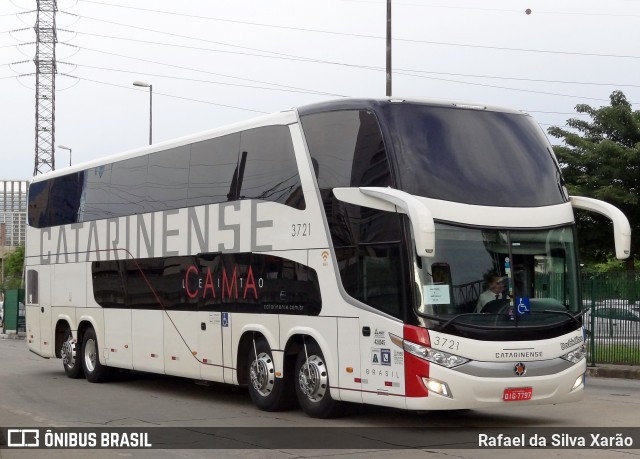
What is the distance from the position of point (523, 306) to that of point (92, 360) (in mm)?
10945

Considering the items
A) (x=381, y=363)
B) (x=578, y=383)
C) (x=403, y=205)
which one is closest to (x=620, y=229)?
(x=578, y=383)

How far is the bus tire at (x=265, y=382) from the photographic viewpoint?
15.1m

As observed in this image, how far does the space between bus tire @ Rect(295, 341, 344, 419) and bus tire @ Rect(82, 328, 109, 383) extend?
7.35m

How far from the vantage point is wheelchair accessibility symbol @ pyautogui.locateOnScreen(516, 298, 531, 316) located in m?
13.0

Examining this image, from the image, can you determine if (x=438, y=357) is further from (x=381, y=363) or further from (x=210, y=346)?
(x=210, y=346)

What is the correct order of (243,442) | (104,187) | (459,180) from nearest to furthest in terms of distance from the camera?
(243,442)
(459,180)
(104,187)

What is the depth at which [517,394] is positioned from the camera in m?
12.7

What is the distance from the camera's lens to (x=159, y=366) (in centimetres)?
1859

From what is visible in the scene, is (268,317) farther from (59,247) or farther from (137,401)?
(59,247)

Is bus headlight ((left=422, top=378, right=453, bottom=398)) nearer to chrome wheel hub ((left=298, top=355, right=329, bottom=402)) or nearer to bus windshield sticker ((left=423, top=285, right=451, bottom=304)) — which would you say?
bus windshield sticker ((left=423, top=285, right=451, bottom=304))

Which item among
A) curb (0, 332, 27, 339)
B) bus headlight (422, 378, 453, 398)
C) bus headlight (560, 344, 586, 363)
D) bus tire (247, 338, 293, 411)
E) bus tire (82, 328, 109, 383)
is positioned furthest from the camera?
curb (0, 332, 27, 339)

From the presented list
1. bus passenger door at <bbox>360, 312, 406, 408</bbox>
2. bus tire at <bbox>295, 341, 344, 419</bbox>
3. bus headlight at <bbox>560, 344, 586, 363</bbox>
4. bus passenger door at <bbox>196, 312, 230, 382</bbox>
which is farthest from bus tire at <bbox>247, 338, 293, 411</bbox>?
bus headlight at <bbox>560, 344, 586, 363</bbox>

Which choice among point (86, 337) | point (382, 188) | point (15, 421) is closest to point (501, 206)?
point (382, 188)

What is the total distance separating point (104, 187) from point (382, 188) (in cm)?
896
